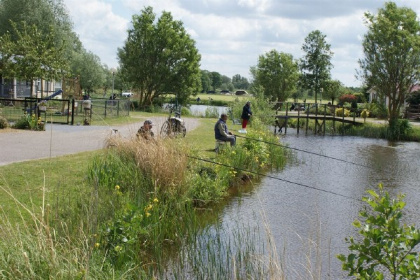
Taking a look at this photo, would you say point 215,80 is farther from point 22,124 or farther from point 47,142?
point 47,142

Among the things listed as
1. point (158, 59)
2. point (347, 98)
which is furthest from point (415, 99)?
point (158, 59)

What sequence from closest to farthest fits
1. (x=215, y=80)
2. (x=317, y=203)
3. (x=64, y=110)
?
1. (x=317, y=203)
2. (x=64, y=110)
3. (x=215, y=80)

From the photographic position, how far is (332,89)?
220ft

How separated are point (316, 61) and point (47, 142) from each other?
5256cm

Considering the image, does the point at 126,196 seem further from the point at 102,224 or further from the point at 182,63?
the point at 182,63

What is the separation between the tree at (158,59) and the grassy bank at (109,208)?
3060 centimetres

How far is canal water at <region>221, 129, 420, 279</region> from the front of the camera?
870 cm

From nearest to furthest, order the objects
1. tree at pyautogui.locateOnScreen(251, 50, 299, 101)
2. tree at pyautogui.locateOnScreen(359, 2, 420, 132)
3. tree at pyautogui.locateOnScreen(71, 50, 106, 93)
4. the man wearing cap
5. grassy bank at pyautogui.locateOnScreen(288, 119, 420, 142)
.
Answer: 1. the man wearing cap
2. grassy bank at pyautogui.locateOnScreen(288, 119, 420, 142)
3. tree at pyautogui.locateOnScreen(359, 2, 420, 132)
4. tree at pyautogui.locateOnScreen(251, 50, 299, 101)
5. tree at pyautogui.locateOnScreen(71, 50, 106, 93)

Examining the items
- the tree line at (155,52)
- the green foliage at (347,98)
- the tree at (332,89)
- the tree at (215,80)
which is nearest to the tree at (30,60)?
the tree line at (155,52)

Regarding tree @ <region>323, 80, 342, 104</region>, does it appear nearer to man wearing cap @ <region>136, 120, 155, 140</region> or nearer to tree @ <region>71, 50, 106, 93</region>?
tree @ <region>71, 50, 106, 93</region>

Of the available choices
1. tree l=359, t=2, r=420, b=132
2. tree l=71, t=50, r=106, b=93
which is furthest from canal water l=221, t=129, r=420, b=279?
tree l=71, t=50, r=106, b=93

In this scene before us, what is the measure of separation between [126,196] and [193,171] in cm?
294

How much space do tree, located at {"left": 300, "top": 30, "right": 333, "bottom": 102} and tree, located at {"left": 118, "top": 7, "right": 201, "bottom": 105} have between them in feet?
78.5

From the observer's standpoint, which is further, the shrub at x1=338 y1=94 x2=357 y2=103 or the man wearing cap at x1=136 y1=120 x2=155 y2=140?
the shrub at x1=338 y1=94 x2=357 y2=103
